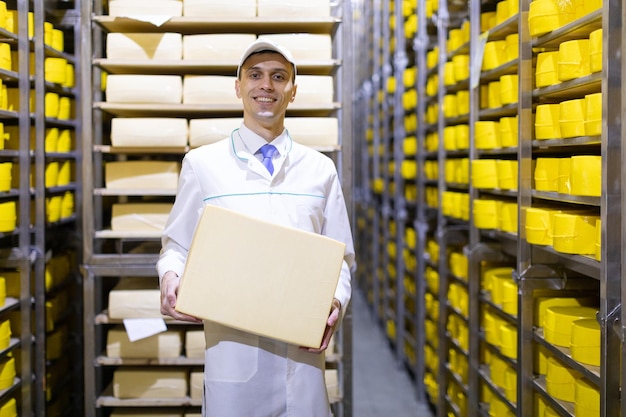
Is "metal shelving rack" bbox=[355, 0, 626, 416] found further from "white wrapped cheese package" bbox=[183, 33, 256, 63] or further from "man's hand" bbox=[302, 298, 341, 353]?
"white wrapped cheese package" bbox=[183, 33, 256, 63]

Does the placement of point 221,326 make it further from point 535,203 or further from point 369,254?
point 369,254

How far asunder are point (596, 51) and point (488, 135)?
105 cm

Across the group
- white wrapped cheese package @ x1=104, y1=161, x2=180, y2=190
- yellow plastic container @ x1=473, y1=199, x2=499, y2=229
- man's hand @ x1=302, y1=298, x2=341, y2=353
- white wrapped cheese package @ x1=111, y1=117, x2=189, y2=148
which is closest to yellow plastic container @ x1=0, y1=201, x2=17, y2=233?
white wrapped cheese package @ x1=104, y1=161, x2=180, y2=190

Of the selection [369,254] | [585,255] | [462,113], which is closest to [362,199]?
[369,254]

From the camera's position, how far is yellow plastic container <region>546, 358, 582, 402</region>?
244 centimetres

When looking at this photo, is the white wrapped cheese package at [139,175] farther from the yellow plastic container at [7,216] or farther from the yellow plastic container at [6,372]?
the yellow plastic container at [6,372]

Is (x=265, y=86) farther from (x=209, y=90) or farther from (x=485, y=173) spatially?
(x=485, y=173)

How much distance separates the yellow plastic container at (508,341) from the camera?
2.90 metres

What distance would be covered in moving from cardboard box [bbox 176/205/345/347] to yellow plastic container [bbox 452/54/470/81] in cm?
197

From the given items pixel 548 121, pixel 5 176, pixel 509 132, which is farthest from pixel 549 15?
pixel 5 176

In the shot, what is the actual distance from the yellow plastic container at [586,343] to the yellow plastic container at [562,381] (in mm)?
182

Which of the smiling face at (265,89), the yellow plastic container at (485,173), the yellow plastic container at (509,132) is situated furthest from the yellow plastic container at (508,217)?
the smiling face at (265,89)

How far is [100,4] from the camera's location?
2.99 meters

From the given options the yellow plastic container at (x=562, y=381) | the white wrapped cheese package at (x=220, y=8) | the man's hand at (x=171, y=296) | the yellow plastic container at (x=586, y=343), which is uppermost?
the white wrapped cheese package at (x=220, y=8)
